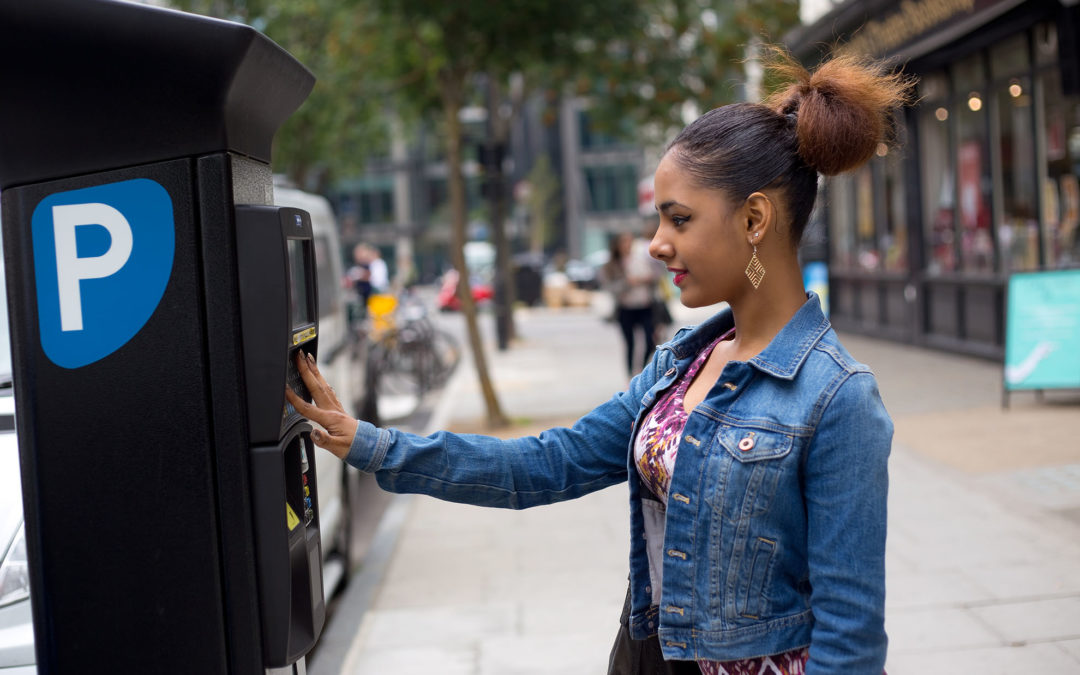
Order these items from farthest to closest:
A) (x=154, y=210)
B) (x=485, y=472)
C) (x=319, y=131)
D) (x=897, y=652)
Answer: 1. (x=319, y=131)
2. (x=897, y=652)
3. (x=485, y=472)
4. (x=154, y=210)

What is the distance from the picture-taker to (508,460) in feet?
→ 7.36

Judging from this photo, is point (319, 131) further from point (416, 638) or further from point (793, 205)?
point (793, 205)

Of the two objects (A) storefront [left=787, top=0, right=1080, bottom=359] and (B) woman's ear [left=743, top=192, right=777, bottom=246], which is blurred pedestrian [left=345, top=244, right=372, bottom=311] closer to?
(A) storefront [left=787, top=0, right=1080, bottom=359]

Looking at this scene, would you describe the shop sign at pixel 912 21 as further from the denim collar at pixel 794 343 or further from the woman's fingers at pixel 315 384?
the woman's fingers at pixel 315 384

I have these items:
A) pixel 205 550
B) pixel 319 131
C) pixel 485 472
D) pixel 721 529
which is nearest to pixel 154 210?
pixel 205 550

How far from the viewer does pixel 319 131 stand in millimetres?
21578

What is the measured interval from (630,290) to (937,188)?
476 cm

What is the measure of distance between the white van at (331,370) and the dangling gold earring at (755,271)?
2.90 m

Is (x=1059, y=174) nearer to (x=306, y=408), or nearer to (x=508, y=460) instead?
(x=508, y=460)

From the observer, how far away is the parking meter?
2025 millimetres

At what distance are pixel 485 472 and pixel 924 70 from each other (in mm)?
12953

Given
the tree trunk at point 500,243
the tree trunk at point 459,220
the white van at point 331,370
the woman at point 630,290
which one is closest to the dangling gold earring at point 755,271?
the white van at point 331,370

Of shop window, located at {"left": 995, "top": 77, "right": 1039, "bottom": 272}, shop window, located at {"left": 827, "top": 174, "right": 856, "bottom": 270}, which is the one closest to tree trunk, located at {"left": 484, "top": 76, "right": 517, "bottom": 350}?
shop window, located at {"left": 827, "top": 174, "right": 856, "bottom": 270}

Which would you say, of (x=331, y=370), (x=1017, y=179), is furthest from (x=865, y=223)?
(x=331, y=370)
